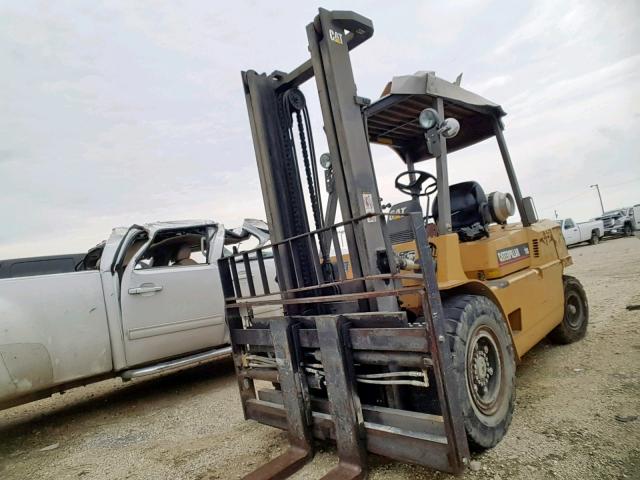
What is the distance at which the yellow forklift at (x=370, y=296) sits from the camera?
2318mm

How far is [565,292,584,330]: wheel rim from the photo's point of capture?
4.77 m

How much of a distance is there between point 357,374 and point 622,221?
27.0m

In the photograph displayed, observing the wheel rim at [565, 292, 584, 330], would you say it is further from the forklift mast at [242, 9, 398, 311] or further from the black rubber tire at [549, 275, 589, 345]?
the forklift mast at [242, 9, 398, 311]

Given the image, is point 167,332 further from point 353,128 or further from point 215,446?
point 353,128

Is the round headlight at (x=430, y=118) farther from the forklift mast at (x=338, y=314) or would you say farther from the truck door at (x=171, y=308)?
the truck door at (x=171, y=308)

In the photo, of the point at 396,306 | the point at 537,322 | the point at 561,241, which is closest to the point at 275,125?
the point at 396,306

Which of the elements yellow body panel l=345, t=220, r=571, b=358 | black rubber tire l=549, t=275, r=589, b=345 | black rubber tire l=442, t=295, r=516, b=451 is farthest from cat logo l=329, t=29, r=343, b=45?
black rubber tire l=549, t=275, r=589, b=345

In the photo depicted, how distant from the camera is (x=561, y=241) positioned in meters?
4.97

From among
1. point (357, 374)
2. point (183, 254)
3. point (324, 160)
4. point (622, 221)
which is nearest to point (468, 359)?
point (357, 374)

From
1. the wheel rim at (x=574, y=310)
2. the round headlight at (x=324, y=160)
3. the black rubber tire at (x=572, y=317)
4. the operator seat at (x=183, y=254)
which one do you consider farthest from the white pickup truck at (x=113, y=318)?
the wheel rim at (x=574, y=310)

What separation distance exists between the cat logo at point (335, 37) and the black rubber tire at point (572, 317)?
147 inches

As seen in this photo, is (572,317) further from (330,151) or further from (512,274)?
(330,151)

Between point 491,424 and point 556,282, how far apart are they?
2383 mm

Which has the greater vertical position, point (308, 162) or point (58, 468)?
point (308, 162)
